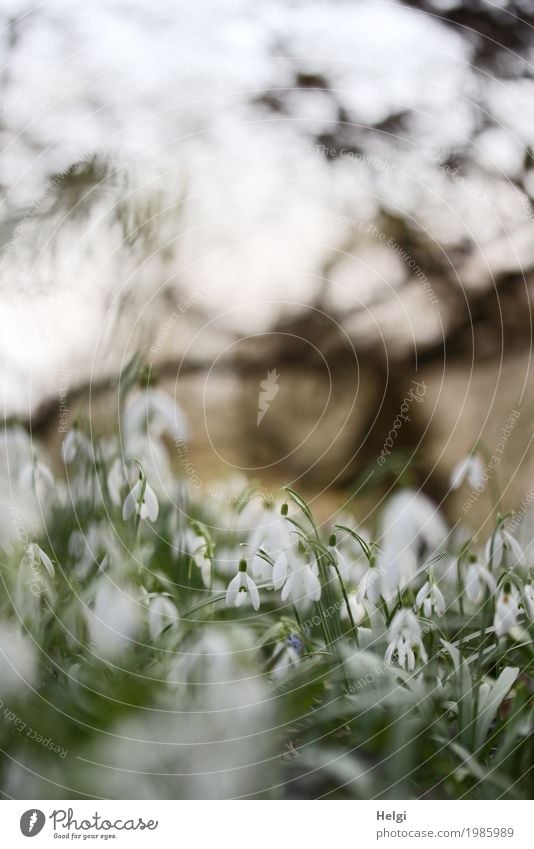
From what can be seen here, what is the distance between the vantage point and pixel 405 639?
723mm

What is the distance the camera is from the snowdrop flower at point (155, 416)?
76 cm

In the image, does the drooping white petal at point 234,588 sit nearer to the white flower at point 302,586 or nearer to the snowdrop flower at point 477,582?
the white flower at point 302,586

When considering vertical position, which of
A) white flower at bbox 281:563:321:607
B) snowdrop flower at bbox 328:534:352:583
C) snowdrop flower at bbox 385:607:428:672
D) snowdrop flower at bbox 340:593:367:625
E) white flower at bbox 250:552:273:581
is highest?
snowdrop flower at bbox 328:534:352:583

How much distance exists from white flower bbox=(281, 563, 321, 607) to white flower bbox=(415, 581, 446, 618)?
96 millimetres

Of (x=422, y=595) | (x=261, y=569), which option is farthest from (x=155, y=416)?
(x=422, y=595)

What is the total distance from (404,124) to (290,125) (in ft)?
0.38

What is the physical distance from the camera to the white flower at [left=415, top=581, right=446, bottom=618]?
0.73 m

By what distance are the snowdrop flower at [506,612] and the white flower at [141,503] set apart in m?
0.34

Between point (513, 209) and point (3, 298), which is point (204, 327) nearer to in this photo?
point (3, 298)
